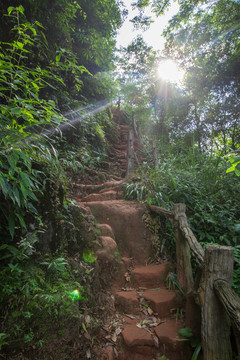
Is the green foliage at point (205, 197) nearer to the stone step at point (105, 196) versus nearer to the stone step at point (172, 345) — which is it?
the stone step at point (105, 196)

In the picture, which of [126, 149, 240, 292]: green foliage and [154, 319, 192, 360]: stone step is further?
[126, 149, 240, 292]: green foliage

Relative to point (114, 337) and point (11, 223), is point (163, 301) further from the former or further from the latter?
point (11, 223)

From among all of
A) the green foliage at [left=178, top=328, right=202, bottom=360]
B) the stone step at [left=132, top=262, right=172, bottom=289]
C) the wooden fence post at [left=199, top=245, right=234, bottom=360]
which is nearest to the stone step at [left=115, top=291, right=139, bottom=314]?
the stone step at [left=132, top=262, right=172, bottom=289]

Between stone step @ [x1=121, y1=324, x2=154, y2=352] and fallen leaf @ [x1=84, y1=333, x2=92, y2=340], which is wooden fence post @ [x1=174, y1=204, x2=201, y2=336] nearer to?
stone step @ [x1=121, y1=324, x2=154, y2=352]

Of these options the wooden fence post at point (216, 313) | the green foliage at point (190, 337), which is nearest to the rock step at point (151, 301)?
the green foliage at point (190, 337)

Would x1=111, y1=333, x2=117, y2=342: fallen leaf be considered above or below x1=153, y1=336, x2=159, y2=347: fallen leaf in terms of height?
below

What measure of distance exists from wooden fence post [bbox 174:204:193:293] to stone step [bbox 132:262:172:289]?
0.87 feet

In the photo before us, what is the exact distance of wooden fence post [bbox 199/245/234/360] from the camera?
4.99ft

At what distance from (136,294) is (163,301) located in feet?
1.34

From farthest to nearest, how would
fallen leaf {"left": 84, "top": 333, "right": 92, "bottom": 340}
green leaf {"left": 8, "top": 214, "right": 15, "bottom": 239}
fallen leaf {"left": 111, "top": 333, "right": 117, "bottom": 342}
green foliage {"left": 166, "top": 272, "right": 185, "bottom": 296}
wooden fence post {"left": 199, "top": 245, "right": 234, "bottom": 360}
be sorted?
green foliage {"left": 166, "top": 272, "right": 185, "bottom": 296}
fallen leaf {"left": 111, "top": 333, "right": 117, "bottom": 342}
fallen leaf {"left": 84, "top": 333, "right": 92, "bottom": 340}
wooden fence post {"left": 199, "top": 245, "right": 234, "bottom": 360}
green leaf {"left": 8, "top": 214, "right": 15, "bottom": 239}

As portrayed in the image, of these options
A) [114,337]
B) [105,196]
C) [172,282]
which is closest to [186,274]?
[172,282]

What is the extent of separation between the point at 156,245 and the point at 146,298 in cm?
100

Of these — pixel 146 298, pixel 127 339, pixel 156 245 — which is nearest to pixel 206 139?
pixel 156 245

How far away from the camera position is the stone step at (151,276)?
110 inches
